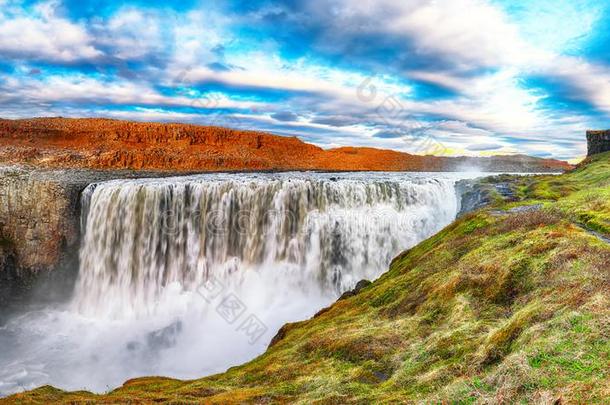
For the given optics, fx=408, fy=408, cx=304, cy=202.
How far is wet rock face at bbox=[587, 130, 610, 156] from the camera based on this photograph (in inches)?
1316

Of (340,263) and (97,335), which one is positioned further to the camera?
(340,263)

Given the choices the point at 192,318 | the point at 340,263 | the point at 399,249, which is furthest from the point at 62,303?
the point at 399,249

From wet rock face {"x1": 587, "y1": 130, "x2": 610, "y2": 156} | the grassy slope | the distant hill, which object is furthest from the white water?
the distant hill

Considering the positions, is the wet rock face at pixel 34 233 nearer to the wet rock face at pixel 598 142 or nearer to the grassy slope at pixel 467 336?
the grassy slope at pixel 467 336

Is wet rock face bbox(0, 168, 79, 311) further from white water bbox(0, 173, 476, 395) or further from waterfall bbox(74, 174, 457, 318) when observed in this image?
waterfall bbox(74, 174, 457, 318)

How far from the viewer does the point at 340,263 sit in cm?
2453

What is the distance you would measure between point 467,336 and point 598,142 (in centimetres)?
3569

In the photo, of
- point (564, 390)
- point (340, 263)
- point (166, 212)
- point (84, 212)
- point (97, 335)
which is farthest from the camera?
point (84, 212)

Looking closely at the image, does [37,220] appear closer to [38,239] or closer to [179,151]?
[38,239]

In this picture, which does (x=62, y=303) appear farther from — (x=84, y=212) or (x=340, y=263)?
(x=340, y=263)

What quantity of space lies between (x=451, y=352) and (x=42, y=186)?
31.9 metres

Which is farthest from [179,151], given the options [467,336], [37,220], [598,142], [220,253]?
[467,336]

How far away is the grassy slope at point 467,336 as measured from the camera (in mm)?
4406

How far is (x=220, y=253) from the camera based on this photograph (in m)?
25.7
